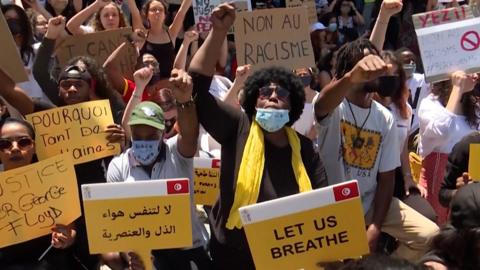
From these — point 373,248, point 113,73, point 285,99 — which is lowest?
point 373,248

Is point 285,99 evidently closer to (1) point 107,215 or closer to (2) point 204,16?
(1) point 107,215

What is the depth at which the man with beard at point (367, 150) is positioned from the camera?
162 inches

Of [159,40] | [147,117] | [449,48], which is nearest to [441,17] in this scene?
[449,48]

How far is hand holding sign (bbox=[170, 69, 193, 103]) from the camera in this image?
354cm

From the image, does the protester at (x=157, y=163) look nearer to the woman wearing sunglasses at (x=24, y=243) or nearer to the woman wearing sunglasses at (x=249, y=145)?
the woman wearing sunglasses at (x=249, y=145)

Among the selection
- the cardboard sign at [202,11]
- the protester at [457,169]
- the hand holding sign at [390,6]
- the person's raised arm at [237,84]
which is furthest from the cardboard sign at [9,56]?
the protester at [457,169]

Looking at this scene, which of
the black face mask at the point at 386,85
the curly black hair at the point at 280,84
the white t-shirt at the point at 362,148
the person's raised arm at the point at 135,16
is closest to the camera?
the curly black hair at the point at 280,84

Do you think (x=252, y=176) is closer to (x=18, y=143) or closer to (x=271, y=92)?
(x=271, y=92)

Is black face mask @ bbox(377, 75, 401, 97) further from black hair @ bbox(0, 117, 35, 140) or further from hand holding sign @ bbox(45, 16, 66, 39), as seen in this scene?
hand holding sign @ bbox(45, 16, 66, 39)

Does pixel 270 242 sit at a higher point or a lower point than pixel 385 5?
lower

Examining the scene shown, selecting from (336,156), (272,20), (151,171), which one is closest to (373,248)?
(336,156)

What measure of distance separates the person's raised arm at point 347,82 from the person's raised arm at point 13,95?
1.67m

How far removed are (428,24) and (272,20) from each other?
3.68 ft

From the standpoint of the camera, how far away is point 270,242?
3.28m
